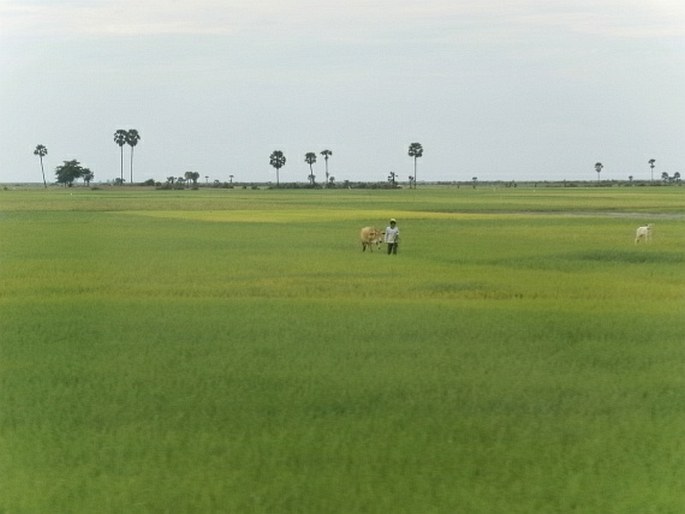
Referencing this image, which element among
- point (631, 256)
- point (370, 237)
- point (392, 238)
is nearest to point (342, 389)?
point (392, 238)

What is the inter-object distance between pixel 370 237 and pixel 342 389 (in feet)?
43.6

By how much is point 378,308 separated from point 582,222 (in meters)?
19.4

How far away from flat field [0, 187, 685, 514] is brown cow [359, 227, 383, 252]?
3.53m

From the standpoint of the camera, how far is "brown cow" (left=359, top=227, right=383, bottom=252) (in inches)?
893

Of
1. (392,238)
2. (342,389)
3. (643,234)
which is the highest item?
(392,238)

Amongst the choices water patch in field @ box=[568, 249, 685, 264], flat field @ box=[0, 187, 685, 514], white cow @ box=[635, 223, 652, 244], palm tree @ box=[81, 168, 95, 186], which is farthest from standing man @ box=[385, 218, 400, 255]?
palm tree @ box=[81, 168, 95, 186]

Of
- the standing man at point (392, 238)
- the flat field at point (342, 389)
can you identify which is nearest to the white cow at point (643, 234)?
the flat field at point (342, 389)

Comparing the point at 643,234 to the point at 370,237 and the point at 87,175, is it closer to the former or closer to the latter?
the point at 370,237

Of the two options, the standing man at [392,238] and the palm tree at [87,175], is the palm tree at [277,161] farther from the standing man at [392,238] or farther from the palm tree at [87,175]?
the standing man at [392,238]

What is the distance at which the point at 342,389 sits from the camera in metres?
9.60

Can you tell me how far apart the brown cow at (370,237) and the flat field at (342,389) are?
139 inches

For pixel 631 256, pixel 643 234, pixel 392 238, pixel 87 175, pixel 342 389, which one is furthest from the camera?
pixel 87 175

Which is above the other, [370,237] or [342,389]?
[370,237]

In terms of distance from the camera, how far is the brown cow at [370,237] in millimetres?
22688
